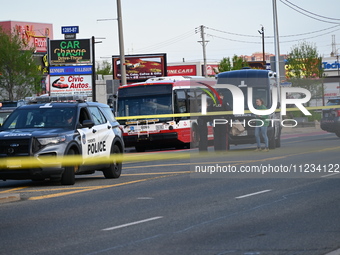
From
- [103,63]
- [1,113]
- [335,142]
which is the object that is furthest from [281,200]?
[103,63]

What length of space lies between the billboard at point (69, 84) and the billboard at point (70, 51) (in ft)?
3.77

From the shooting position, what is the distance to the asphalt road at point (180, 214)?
9.57m

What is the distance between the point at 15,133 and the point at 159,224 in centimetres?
686

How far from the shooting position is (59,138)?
17.2 meters

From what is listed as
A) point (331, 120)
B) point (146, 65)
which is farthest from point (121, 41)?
point (146, 65)

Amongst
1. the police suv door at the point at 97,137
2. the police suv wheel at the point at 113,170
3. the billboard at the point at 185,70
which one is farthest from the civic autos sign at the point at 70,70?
the billboard at the point at 185,70

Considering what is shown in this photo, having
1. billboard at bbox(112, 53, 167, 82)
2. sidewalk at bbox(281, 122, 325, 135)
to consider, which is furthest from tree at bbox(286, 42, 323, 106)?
sidewalk at bbox(281, 122, 325, 135)

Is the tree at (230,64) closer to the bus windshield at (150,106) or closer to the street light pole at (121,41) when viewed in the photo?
the street light pole at (121,41)

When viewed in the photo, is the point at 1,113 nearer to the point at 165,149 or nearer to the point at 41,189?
the point at 165,149

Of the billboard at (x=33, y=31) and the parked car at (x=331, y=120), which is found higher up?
the billboard at (x=33, y=31)

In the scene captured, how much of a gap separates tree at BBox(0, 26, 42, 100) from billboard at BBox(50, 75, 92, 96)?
7687 millimetres

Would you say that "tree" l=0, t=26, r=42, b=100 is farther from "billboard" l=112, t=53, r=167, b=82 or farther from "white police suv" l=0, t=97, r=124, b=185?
"white police suv" l=0, t=97, r=124, b=185

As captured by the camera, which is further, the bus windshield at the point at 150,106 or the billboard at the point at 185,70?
the billboard at the point at 185,70

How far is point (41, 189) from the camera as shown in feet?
56.2
